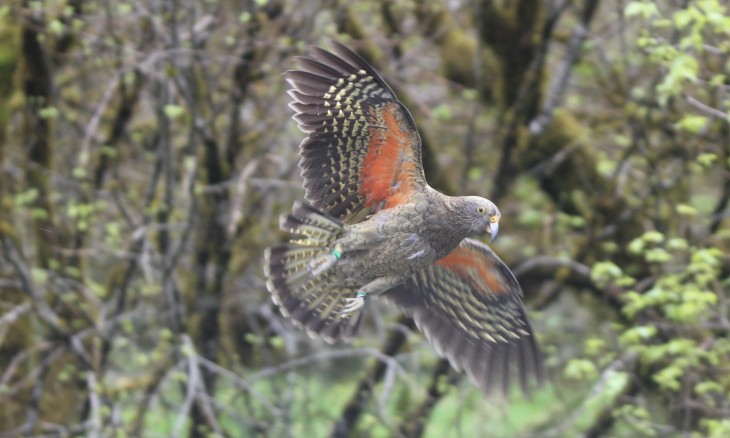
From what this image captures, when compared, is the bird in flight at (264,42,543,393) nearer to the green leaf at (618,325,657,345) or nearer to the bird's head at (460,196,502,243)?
the bird's head at (460,196,502,243)

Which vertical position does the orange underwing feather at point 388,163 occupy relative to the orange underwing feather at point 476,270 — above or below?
above

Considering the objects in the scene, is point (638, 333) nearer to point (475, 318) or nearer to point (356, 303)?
point (475, 318)

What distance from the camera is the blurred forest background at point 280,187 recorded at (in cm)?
762

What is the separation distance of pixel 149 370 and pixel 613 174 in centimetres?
459


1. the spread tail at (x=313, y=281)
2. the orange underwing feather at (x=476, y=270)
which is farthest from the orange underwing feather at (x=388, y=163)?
the orange underwing feather at (x=476, y=270)

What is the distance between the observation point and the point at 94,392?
766 centimetres

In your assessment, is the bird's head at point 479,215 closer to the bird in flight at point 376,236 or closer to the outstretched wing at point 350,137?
the bird in flight at point 376,236

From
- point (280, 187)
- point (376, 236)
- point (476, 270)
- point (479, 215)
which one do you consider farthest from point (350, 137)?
point (280, 187)

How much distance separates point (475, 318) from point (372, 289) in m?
1.06

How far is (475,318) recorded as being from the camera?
6477 millimetres

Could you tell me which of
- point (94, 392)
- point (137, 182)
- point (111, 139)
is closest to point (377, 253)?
point (94, 392)

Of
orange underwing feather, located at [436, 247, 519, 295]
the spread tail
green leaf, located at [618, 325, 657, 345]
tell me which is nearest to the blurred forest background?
green leaf, located at [618, 325, 657, 345]

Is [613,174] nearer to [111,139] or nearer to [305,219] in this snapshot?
[305,219]

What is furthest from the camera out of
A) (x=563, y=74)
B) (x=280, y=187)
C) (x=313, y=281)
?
(x=280, y=187)
